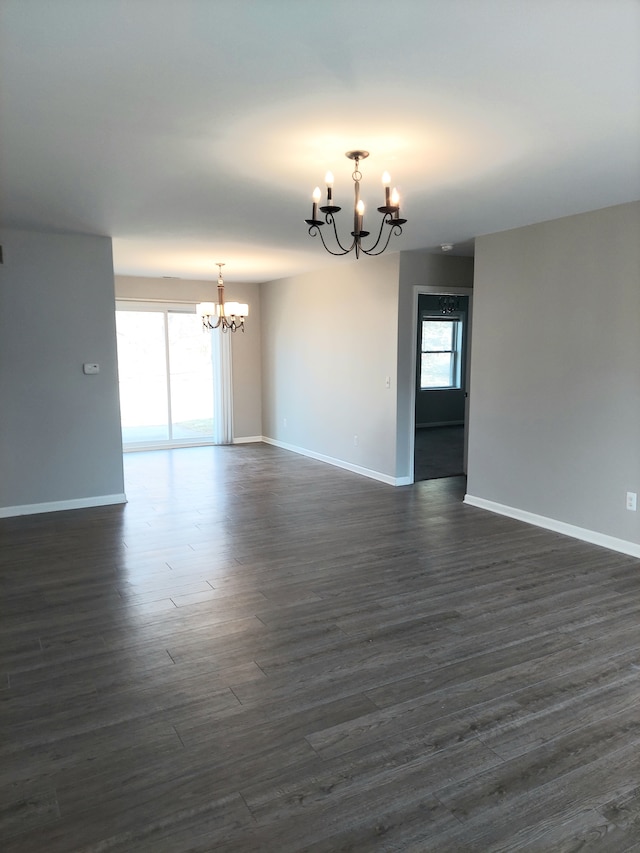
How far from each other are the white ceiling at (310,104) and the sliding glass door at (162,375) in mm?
4167

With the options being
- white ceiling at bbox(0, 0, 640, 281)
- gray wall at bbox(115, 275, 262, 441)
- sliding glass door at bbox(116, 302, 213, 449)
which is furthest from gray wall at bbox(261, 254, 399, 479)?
white ceiling at bbox(0, 0, 640, 281)

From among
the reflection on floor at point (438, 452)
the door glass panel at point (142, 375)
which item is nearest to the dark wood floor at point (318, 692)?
the reflection on floor at point (438, 452)

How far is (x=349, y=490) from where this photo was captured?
20.3 feet

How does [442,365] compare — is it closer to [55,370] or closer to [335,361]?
[335,361]

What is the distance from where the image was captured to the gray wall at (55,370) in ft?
16.6

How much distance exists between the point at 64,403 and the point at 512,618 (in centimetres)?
422

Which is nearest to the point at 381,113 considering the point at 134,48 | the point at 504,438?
the point at 134,48

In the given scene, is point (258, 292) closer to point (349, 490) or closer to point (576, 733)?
point (349, 490)

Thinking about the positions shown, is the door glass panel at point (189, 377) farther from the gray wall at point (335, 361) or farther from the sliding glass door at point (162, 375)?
the gray wall at point (335, 361)

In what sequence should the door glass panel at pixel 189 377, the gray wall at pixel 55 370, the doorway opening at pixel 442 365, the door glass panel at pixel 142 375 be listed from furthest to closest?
the doorway opening at pixel 442 365
the door glass panel at pixel 189 377
the door glass panel at pixel 142 375
the gray wall at pixel 55 370

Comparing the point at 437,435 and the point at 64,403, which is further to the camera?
the point at 437,435

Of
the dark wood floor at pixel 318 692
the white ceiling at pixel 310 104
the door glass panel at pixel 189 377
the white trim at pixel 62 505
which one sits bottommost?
the dark wood floor at pixel 318 692

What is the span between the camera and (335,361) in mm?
7301

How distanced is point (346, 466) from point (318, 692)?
4763 millimetres
